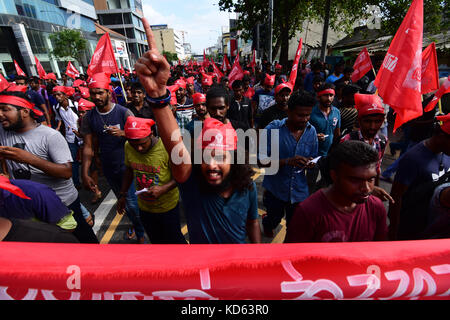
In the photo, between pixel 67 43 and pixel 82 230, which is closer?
pixel 82 230

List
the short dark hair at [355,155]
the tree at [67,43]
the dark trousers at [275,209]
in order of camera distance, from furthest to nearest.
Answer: the tree at [67,43]
the dark trousers at [275,209]
the short dark hair at [355,155]

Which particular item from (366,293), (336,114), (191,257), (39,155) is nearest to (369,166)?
(366,293)

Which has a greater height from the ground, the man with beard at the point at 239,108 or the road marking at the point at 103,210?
the man with beard at the point at 239,108

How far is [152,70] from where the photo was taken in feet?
3.92

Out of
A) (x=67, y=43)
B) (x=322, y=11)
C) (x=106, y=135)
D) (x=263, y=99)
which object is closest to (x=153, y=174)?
(x=106, y=135)

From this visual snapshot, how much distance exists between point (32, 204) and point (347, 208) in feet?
6.65

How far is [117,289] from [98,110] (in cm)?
272

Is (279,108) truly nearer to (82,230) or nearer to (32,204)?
(82,230)

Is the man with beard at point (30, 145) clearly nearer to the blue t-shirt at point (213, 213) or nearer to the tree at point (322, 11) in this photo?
the blue t-shirt at point (213, 213)

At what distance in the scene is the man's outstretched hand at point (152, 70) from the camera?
118cm

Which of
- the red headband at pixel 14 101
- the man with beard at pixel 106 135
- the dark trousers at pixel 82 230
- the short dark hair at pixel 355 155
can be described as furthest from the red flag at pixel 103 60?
the short dark hair at pixel 355 155

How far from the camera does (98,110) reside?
312 centimetres

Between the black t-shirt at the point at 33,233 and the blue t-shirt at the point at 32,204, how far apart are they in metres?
0.29
